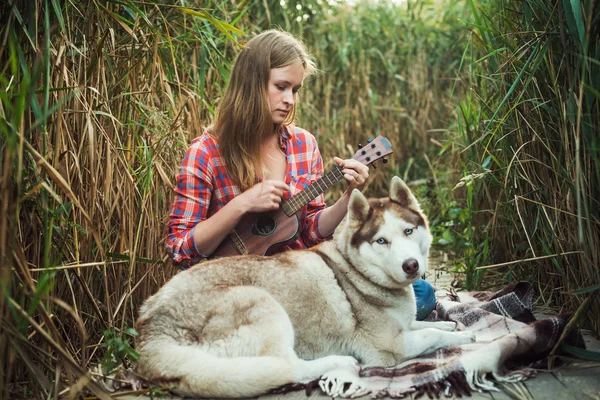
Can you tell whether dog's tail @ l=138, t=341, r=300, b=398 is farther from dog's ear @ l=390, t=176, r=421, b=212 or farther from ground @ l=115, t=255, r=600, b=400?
dog's ear @ l=390, t=176, r=421, b=212

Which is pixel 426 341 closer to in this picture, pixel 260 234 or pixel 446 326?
pixel 446 326

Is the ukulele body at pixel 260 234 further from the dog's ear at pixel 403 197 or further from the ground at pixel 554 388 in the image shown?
the ground at pixel 554 388

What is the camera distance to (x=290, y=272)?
269 centimetres

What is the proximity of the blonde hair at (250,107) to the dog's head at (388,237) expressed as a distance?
70 cm

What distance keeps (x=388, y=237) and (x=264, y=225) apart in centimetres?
77

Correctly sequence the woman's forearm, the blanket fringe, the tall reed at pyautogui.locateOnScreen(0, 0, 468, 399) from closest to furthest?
the tall reed at pyautogui.locateOnScreen(0, 0, 468, 399)
the blanket fringe
the woman's forearm

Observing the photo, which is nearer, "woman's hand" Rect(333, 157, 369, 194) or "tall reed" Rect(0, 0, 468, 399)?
"tall reed" Rect(0, 0, 468, 399)

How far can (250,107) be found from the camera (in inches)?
126

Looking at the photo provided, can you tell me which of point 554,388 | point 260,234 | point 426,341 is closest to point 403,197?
point 426,341

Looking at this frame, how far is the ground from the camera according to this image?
218cm

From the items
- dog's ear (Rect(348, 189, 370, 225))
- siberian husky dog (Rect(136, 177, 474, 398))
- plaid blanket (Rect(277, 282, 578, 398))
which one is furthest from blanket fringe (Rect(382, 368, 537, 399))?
dog's ear (Rect(348, 189, 370, 225))

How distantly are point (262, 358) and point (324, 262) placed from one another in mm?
697

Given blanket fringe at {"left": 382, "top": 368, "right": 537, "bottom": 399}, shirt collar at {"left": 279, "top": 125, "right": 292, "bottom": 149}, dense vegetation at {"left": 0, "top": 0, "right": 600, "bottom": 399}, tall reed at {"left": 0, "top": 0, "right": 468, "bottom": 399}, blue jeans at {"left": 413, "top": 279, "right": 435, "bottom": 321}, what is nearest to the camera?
tall reed at {"left": 0, "top": 0, "right": 468, "bottom": 399}

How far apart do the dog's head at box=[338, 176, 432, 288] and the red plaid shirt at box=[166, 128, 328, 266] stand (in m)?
0.59
